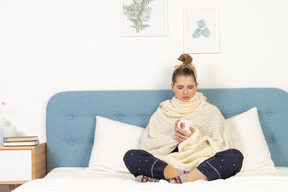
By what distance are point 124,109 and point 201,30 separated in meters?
0.82

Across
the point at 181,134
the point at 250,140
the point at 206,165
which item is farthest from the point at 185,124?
the point at 250,140

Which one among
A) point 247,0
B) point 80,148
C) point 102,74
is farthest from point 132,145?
point 247,0

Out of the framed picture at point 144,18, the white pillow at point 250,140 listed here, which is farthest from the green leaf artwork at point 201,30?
the white pillow at point 250,140

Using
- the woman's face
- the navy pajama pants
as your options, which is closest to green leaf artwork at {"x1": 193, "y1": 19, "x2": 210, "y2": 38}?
the woman's face

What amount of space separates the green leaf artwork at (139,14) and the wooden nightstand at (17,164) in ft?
3.72

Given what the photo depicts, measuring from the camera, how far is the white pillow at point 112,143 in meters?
2.10

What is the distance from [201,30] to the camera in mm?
2480

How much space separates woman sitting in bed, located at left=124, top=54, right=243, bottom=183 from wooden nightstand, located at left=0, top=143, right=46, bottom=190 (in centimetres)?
69

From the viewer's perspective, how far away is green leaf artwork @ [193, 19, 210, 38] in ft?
8.13

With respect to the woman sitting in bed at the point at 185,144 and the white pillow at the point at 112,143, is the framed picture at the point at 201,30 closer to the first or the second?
the woman sitting in bed at the point at 185,144

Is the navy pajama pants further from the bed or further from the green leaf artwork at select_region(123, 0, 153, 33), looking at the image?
the green leaf artwork at select_region(123, 0, 153, 33)

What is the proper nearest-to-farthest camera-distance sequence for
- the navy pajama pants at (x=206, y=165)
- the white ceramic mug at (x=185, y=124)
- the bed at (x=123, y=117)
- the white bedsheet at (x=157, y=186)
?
the white bedsheet at (x=157, y=186) < the navy pajama pants at (x=206, y=165) < the white ceramic mug at (x=185, y=124) < the bed at (x=123, y=117)

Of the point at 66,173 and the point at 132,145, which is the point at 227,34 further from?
the point at 66,173

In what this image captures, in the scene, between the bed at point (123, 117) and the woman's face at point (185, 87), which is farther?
the bed at point (123, 117)
